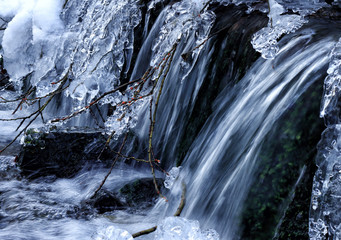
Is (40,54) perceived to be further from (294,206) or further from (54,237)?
(294,206)

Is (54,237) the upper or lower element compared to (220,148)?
lower

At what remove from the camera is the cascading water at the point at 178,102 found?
2020 millimetres

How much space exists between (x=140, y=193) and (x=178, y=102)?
69 centimetres

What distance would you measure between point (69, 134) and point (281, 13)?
5.49 feet

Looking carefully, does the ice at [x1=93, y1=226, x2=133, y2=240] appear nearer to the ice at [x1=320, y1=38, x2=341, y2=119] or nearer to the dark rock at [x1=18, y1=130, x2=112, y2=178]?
the ice at [x1=320, y1=38, x2=341, y2=119]

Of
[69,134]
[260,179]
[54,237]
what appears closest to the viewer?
[260,179]

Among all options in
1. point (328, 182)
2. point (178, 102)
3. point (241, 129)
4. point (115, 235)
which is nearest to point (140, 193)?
point (178, 102)

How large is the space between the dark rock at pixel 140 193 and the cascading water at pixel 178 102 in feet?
0.32

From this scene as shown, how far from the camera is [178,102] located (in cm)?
310

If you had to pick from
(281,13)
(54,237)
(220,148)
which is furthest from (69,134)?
(281,13)

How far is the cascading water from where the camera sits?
2020 millimetres

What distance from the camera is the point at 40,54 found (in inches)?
167

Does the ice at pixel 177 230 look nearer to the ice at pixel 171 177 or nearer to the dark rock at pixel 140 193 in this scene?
the ice at pixel 171 177

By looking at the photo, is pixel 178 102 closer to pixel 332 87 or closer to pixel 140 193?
pixel 140 193
